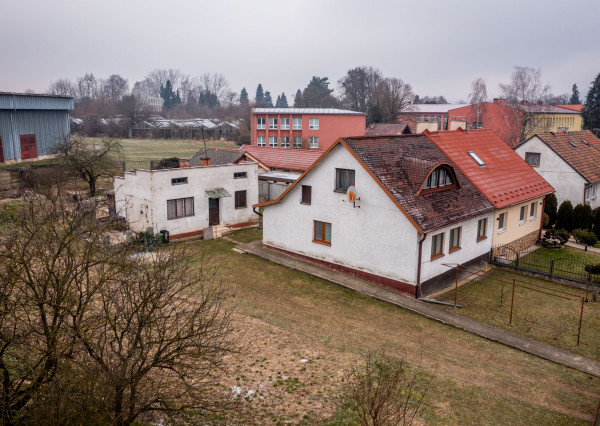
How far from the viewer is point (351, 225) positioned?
22531 mm

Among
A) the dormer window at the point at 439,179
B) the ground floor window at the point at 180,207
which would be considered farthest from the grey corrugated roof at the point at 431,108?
the ground floor window at the point at 180,207

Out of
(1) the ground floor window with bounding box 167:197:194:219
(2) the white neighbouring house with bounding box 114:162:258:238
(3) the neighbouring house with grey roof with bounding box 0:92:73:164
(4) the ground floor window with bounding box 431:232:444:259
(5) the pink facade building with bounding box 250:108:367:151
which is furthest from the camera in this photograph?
(5) the pink facade building with bounding box 250:108:367:151

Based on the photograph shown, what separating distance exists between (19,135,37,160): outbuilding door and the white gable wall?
32.3m

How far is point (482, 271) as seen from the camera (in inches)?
955

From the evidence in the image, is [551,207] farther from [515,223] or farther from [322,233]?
[322,233]

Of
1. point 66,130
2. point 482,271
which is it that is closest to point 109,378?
point 482,271

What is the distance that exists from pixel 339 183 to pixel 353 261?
12.4 ft

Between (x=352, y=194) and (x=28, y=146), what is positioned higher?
(x=28, y=146)

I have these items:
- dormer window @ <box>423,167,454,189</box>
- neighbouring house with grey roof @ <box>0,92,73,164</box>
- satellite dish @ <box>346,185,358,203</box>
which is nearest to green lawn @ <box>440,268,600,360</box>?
dormer window @ <box>423,167,454,189</box>

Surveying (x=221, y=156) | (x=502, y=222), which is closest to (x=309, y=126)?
(x=221, y=156)

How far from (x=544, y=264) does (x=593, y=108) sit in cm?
5747

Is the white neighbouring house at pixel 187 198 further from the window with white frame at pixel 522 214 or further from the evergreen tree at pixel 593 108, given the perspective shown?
the evergreen tree at pixel 593 108

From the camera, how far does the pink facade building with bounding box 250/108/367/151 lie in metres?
65.4

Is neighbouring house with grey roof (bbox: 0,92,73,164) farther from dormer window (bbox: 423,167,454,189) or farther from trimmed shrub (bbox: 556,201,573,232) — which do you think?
trimmed shrub (bbox: 556,201,573,232)
